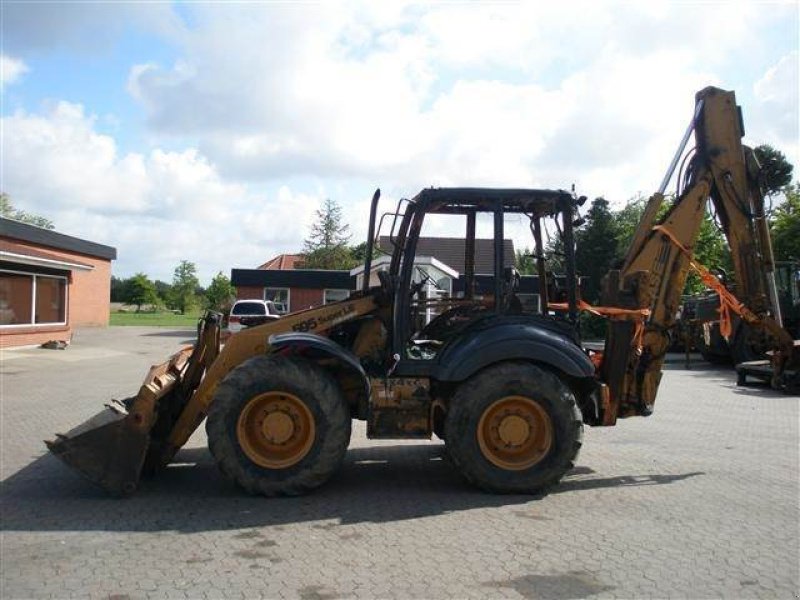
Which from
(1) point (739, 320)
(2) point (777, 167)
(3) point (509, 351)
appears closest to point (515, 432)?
(3) point (509, 351)

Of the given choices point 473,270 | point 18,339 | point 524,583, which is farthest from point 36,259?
point 524,583

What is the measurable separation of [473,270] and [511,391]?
1.43 m

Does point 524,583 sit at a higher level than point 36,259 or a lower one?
lower

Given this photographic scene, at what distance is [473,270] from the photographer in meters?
7.21

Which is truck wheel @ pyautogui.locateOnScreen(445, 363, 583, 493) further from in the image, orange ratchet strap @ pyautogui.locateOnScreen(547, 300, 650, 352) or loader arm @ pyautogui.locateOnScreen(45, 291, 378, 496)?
loader arm @ pyautogui.locateOnScreen(45, 291, 378, 496)

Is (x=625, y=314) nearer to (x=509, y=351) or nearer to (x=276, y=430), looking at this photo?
(x=509, y=351)

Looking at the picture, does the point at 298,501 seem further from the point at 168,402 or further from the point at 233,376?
the point at 168,402

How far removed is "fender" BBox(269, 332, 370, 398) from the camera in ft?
A: 20.6

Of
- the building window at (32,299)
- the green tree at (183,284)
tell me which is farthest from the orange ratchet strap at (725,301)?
the green tree at (183,284)

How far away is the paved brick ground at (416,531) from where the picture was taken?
14.6ft

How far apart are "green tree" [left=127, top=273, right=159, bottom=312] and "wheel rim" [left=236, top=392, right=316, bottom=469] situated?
82481mm

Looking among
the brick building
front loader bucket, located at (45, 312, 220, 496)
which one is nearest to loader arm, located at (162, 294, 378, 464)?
front loader bucket, located at (45, 312, 220, 496)

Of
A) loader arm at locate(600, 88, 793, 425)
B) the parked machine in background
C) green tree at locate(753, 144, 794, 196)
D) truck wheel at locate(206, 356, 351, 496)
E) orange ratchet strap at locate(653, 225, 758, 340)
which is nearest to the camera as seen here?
truck wheel at locate(206, 356, 351, 496)

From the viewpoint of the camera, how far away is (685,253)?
7.36 m
